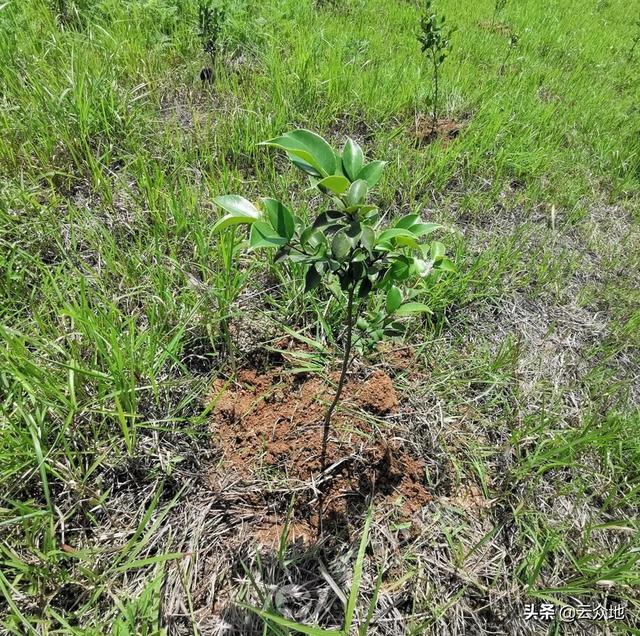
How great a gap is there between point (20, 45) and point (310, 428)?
2.56 m

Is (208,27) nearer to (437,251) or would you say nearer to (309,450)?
(437,251)

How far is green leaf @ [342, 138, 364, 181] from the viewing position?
0.80 metres

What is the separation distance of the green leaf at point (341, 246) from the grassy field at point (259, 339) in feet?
1.80

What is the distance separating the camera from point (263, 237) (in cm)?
83

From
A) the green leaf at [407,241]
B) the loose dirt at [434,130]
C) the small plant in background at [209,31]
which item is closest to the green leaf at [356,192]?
the green leaf at [407,241]

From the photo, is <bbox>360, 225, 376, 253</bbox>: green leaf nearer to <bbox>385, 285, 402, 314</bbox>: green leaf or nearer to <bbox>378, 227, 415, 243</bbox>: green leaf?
<bbox>378, 227, 415, 243</bbox>: green leaf

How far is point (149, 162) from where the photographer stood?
1974 millimetres

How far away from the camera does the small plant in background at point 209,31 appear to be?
2473mm

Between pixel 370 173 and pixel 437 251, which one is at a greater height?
pixel 370 173

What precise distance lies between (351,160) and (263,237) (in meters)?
0.23

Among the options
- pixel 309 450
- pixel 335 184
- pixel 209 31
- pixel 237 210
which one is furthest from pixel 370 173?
pixel 209 31

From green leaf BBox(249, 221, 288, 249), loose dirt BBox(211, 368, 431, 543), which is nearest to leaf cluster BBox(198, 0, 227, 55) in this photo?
loose dirt BBox(211, 368, 431, 543)

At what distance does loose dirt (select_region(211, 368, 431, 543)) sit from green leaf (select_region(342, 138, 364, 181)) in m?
0.73

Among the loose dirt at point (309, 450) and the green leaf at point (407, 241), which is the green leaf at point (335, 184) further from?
the loose dirt at point (309, 450)
